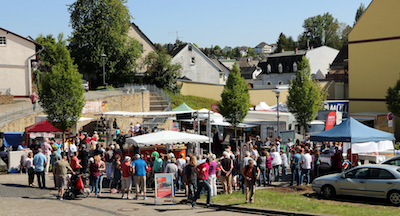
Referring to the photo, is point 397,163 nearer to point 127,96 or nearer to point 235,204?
point 235,204

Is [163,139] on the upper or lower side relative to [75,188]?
upper

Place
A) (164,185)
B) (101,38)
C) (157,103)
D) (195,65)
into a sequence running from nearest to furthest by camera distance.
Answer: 1. (164,185)
2. (157,103)
3. (101,38)
4. (195,65)

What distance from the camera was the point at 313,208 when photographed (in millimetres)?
13945

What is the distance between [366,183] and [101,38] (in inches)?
1810

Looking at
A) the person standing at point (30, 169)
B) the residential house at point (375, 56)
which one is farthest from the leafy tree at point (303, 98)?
the person standing at point (30, 169)

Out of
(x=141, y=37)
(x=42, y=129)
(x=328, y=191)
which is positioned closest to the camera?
(x=328, y=191)

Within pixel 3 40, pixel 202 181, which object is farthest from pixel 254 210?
pixel 3 40

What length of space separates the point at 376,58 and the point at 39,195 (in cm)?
3291

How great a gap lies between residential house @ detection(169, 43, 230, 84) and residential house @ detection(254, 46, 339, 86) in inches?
366

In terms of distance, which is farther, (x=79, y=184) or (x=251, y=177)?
(x=79, y=184)

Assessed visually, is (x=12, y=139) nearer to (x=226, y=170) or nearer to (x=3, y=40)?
(x=226, y=170)

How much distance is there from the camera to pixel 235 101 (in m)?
31.9

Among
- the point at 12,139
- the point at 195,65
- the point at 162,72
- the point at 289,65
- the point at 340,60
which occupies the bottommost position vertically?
the point at 12,139

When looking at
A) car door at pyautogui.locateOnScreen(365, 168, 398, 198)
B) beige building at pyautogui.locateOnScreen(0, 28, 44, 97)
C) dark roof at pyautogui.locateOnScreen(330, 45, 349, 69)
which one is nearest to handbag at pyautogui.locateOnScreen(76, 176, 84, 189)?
car door at pyautogui.locateOnScreen(365, 168, 398, 198)
